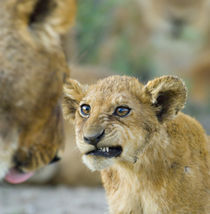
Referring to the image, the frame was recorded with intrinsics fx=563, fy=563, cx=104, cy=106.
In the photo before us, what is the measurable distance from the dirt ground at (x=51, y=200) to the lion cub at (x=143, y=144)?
234 cm

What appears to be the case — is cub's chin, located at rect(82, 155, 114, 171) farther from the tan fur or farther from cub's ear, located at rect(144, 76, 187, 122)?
the tan fur

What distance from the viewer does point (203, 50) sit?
11.4m

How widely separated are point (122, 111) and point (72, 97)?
38cm

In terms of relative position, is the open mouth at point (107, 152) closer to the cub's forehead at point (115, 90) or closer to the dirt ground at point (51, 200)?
the cub's forehead at point (115, 90)

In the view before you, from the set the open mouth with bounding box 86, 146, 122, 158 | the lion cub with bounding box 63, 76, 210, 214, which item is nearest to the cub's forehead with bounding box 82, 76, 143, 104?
the lion cub with bounding box 63, 76, 210, 214

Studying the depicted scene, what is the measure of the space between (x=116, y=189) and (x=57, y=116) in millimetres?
742

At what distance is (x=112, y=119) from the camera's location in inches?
94.2

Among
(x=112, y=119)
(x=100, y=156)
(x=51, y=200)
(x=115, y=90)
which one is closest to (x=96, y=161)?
(x=100, y=156)

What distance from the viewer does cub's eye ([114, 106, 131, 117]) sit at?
96.4 inches

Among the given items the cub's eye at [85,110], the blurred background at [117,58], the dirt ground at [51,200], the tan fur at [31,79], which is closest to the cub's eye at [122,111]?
the cub's eye at [85,110]

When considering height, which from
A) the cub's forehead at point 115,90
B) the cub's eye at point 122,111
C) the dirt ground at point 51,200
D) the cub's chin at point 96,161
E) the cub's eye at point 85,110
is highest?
the cub's forehead at point 115,90

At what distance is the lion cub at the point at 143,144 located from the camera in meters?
2.39

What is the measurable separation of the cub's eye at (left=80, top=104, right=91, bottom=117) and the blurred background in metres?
2.90

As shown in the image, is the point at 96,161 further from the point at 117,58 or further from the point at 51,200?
the point at 117,58
